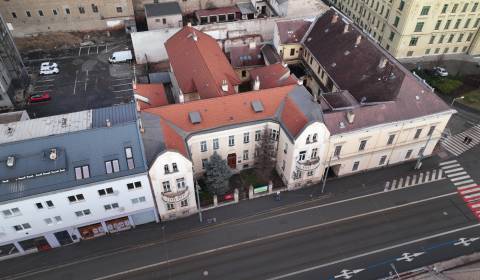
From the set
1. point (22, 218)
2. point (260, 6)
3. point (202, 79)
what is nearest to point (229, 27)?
point (260, 6)

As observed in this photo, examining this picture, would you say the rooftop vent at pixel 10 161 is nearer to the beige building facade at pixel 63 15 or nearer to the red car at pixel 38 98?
the red car at pixel 38 98

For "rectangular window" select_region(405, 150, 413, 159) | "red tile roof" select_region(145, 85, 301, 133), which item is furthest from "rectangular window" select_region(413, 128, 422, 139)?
"red tile roof" select_region(145, 85, 301, 133)

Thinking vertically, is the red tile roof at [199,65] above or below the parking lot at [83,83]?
above

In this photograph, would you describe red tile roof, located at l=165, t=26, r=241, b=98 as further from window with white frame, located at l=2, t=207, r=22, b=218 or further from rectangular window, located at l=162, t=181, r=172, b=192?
Answer: window with white frame, located at l=2, t=207, r=22, b=218

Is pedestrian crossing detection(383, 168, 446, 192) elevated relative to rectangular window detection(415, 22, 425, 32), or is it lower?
lower

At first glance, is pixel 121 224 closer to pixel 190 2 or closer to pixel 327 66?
pixel 327 66

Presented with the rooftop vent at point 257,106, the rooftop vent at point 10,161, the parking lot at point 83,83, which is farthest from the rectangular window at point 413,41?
the rooftop vent at point 10,161
